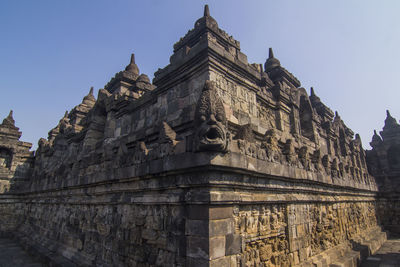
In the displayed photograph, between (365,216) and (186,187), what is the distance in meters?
12.3

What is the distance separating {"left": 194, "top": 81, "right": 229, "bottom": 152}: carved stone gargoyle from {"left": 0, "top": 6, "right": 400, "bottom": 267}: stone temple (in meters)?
0.02

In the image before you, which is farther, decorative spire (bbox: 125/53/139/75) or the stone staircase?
decorative spire (bbox: 125/53/139/75)

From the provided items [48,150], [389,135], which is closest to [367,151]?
[389,135]

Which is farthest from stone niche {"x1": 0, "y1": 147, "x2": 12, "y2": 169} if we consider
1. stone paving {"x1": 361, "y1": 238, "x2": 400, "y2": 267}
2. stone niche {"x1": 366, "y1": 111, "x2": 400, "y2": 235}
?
stone niche {"x1": 366, "y1": 111, "x2": 400, "y2": 235}

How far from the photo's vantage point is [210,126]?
11.9 ft

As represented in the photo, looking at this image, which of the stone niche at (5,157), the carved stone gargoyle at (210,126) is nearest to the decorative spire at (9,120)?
the stone niche at (5,157)

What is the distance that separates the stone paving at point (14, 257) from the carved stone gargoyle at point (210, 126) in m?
8.27

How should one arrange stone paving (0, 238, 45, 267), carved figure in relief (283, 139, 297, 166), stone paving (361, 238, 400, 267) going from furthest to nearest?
stone paving (0, 238, 45, 267)
stone paving (361, 238, 400, 267)
carved figure in relief (283, 139, 297, 166)

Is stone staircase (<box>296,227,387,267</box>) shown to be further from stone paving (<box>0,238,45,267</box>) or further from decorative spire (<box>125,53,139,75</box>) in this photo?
decorative spire (<box>125,53,139,75</box>)

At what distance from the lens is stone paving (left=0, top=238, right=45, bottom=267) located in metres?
8.24

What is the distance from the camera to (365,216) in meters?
11.8

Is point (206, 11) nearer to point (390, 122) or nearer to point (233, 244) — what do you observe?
point (233, 244)

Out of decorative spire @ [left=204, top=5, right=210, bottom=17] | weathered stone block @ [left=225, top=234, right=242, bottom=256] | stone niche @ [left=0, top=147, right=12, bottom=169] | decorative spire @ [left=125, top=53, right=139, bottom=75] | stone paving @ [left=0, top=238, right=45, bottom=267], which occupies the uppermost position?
decorative spire @ [left=125, top=53, right=139, bottom=75]

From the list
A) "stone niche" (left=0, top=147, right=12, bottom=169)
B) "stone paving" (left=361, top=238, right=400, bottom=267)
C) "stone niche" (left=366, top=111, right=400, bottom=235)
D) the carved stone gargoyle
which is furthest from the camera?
"stone niche" (left=0, top=147, right=12, bottom=169)
